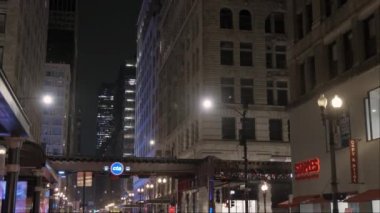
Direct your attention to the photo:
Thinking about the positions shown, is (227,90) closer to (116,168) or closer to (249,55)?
(249,55)

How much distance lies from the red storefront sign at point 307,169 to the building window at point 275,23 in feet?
129

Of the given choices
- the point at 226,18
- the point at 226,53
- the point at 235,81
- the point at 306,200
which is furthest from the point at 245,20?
the point at 306,200

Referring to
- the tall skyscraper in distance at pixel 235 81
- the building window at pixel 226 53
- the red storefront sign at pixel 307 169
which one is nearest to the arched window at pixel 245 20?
the tall skyscraper in distance at pixel 235 81

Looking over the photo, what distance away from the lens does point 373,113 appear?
30.2 metres

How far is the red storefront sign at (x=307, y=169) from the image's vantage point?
3616 centimetres

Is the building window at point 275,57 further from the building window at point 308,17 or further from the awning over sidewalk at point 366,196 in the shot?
the awning over sidewalk at point 366,196

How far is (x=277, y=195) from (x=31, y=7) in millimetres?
41252

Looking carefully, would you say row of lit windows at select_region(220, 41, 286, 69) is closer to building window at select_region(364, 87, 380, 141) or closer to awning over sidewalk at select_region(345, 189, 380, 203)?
building window at select_region(364, 87, 380, 141)

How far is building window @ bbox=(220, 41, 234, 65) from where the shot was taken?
72750 mm

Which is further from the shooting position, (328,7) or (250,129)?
(250,129)

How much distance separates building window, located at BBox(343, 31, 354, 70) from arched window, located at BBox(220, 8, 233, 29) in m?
40.4

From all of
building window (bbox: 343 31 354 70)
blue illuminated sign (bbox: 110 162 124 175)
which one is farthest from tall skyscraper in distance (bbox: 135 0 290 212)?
building window (bbox: 343 31 354 70)

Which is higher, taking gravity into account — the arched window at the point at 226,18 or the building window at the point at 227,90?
the arched window at the point at 226,18

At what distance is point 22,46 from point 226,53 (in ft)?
83.7
